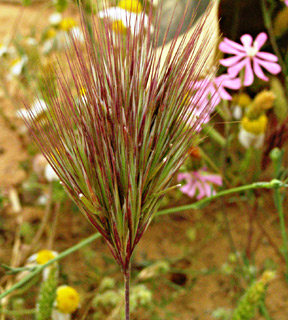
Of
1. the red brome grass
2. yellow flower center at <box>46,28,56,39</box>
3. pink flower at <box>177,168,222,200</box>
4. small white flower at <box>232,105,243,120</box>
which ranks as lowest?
the red brome grass

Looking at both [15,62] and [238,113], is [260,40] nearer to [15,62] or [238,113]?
[238,113]

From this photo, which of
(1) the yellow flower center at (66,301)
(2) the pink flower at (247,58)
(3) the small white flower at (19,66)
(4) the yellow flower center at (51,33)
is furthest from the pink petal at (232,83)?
(4) the yellow flower center at (51,33)

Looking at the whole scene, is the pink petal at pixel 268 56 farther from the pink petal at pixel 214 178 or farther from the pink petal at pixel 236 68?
the pink petal at pixel 214 178

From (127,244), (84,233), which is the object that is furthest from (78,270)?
(127,244)

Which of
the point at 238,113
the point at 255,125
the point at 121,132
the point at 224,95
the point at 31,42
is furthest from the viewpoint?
the point at 31,42

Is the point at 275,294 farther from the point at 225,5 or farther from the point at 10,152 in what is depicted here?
the point at 10,152

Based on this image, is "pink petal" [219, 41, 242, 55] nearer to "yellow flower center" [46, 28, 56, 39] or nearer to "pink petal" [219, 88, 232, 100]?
"pink petal" [219, 88, 232, 100]

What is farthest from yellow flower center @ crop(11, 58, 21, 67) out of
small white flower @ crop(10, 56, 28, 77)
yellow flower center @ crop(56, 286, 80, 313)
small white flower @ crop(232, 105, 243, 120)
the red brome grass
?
the red brome grass

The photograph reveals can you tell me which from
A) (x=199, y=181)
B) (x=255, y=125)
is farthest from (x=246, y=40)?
(x=199, y=181)

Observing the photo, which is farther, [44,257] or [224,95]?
[44,257]
